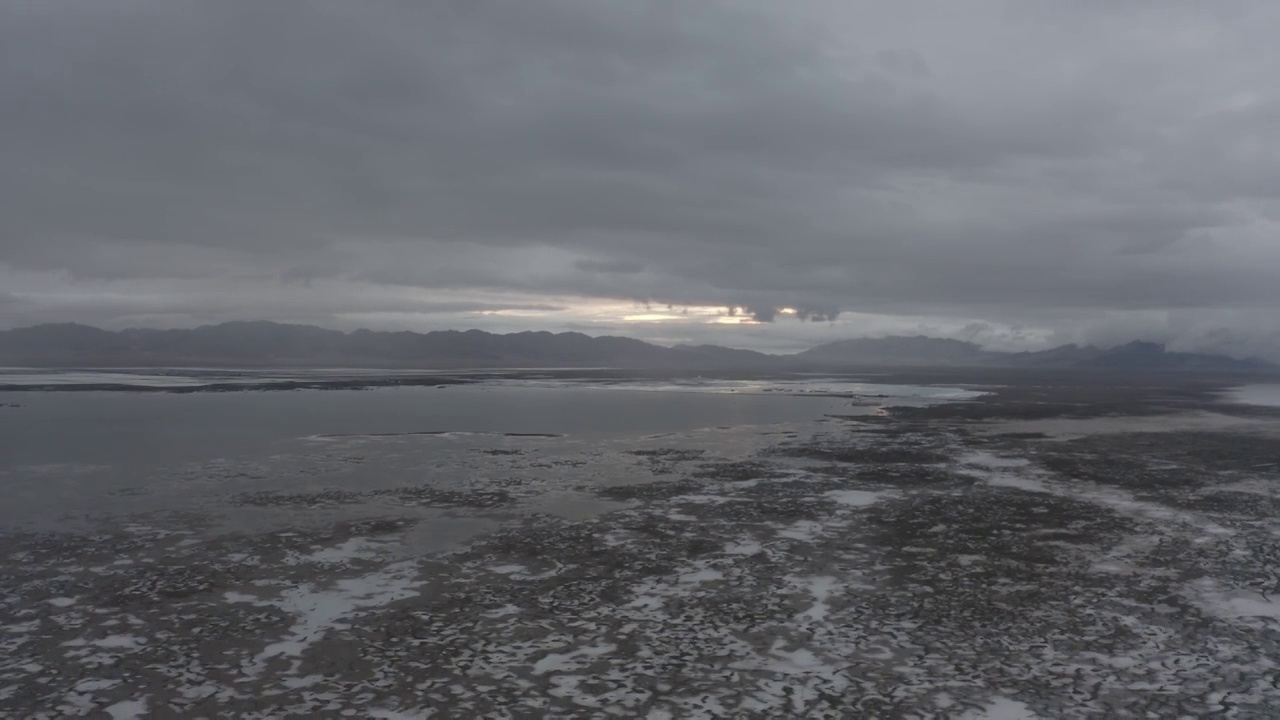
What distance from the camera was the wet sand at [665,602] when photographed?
12.6 metres

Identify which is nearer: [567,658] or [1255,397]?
[567,658]

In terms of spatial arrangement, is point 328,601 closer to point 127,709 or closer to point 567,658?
point 127,709

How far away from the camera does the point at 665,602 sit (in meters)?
17.1

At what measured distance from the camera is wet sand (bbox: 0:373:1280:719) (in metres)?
12.6

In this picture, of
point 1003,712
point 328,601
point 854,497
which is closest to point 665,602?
point 1003,712

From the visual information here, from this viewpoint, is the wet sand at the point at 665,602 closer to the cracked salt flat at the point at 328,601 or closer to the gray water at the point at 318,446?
the cracked salt flat at the point at 328,601

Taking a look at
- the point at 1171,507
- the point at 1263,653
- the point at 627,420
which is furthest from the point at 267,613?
the point at 627,420

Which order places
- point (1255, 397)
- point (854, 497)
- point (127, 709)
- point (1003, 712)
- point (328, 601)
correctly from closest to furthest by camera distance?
point (127, 709) → point (1003, 712) → point (328, 601) → point (854, 497) → point (1255, 397)

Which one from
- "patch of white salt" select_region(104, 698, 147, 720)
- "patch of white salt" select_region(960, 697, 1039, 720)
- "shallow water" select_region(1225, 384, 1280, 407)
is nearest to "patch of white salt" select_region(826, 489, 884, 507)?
"patch of white salt" select_region(960, 697, 1039, 720)

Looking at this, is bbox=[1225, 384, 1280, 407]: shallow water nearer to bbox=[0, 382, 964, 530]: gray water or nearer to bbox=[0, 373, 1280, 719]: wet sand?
bbox=[0, 382, 964, 530]: gray water

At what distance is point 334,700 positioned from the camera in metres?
12.3

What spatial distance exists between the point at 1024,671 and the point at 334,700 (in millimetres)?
11221

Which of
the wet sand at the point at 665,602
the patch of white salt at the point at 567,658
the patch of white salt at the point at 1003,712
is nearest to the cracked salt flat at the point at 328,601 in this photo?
the wet sand at the point at 665,602

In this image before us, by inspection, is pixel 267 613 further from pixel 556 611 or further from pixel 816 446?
pixel 816 446
